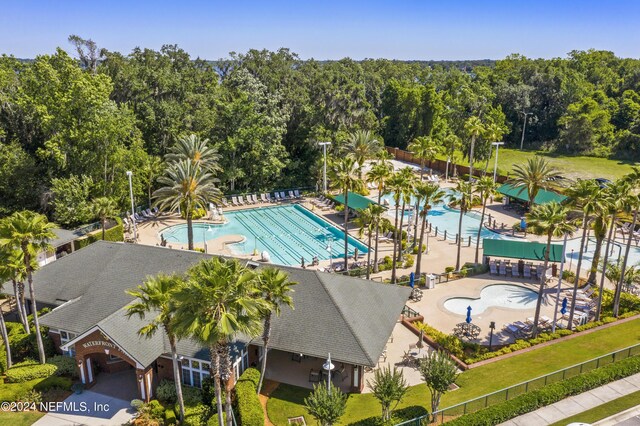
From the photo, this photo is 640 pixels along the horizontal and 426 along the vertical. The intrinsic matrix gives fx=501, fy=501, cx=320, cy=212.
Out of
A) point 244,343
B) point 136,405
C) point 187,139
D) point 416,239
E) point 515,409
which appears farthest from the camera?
point 187,139

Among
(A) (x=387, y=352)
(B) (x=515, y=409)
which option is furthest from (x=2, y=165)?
(B) (x=515, y=409)

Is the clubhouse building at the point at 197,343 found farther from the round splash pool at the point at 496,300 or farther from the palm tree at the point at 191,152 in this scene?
the palm tree at the point at 191,152

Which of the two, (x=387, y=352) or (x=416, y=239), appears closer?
(x=387, y=352)

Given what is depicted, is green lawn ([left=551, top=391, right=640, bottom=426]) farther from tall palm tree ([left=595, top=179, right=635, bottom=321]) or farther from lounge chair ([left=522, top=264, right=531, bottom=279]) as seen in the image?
lounge chair ([left=522, top=264, right=531, bottom=279])

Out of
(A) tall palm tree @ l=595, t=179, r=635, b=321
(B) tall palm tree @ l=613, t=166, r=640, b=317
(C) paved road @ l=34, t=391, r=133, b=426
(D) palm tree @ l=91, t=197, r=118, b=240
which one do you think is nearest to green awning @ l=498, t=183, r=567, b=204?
(B) tall palm tree @ l=613, t=166, r=640, b=317

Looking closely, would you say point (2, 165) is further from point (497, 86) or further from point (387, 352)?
point (497, 86)

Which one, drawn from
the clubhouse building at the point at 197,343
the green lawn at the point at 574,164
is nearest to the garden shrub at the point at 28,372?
the clubhouse building at the point at 197,343
